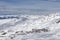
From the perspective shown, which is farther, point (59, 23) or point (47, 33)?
point (59, 23)

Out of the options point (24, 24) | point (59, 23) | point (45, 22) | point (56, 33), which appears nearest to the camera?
point (56, 33)

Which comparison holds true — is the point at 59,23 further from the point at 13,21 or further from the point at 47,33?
the point at 13,21

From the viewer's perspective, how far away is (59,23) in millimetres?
59125

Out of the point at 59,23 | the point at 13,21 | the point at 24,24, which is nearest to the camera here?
the point at 59,23

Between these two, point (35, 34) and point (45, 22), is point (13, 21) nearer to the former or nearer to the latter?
point (45, 22)

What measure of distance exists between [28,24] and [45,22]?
26.9 ft

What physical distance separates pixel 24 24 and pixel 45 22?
8.03m

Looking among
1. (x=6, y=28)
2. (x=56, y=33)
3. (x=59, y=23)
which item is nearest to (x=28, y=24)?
(x=6, y=28)

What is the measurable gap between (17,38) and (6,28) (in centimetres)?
1842

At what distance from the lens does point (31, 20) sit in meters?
72.3

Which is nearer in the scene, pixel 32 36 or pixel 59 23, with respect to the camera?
pixel 32 36

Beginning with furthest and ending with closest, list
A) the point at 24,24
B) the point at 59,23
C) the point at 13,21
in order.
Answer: the point at 13,21 → the point at 24,24 → the point at 59,23

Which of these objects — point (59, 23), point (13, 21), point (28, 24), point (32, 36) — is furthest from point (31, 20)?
point (32, 36)

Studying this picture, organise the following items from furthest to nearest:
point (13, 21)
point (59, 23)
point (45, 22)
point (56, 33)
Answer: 1. point (13, 21)
2. point (45, 22)
3. point (59, 23)
4. point (56, 33)
